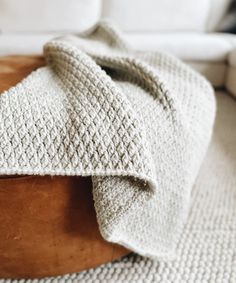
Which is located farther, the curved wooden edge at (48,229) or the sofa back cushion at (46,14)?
the sofa back cushion at (46,14)

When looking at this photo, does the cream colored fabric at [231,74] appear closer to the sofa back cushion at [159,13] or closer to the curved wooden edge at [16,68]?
the sofa back cushion at [159,13]

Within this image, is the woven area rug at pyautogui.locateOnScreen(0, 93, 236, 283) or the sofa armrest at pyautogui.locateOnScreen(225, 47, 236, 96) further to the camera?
the sofa armrest at pyautogui.locateOnScreen(225, 47, 236, 96)

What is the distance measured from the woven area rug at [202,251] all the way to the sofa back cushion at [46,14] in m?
1.24

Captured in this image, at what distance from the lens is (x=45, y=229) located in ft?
2.61

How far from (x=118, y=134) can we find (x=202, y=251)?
1.53ft

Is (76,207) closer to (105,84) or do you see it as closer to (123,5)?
(105,84)

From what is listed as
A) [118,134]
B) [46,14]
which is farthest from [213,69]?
[118,134]

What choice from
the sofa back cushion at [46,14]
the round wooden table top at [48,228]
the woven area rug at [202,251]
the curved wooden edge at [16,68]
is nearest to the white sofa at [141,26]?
the sofa back cushion at [46,14]

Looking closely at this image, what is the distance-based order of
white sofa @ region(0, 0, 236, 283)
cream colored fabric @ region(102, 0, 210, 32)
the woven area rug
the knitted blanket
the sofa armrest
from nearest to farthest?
the knitted blanket → the woven area rug → white sofa @ region(0, 0, 236, 283) → the sofa armrest → cream colored fabric @ region(102, 0, 210, 32)

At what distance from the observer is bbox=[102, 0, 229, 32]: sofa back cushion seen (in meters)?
2.26

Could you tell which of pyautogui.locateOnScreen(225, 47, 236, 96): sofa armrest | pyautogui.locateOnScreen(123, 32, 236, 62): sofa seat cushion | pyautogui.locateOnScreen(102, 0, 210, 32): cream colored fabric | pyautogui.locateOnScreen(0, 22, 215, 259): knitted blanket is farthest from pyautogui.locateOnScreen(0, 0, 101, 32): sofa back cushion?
pyautogui.locateOnScreen(0, 22, 215, 259): knitted blanket

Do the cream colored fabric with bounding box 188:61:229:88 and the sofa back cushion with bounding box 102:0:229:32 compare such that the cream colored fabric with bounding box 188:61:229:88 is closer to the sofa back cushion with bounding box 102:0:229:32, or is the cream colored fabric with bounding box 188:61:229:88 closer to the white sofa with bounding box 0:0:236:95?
the white sofa with bounding box 0:0:236:95

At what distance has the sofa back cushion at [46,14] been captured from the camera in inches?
82.6

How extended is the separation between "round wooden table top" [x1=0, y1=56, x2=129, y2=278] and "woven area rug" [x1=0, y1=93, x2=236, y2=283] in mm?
40
